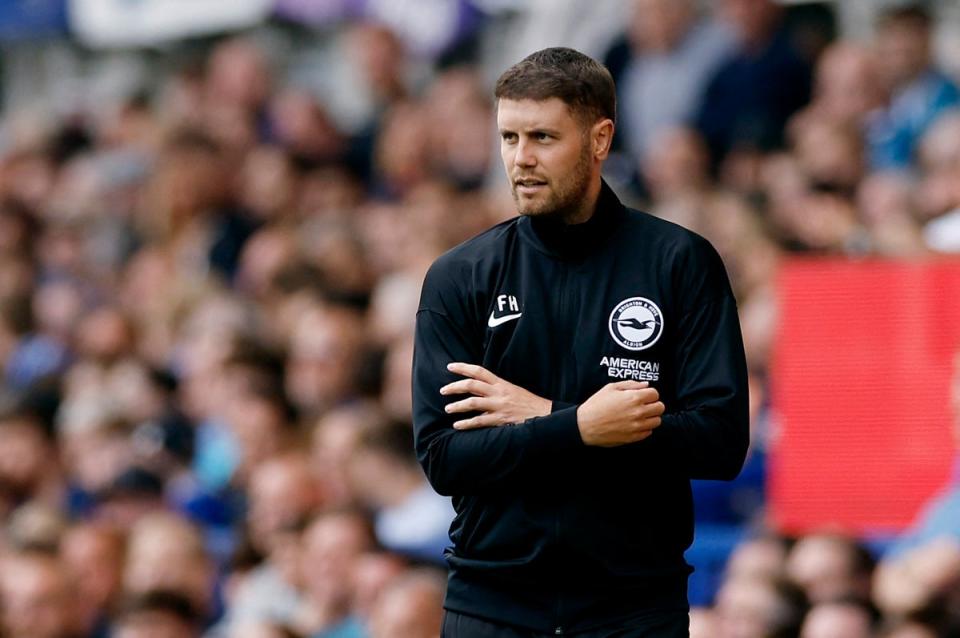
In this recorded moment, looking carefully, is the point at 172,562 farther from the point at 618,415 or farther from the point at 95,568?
the point at 618,415

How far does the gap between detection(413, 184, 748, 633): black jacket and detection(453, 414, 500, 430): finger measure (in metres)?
0.03

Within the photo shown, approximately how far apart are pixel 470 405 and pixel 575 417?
220 mm

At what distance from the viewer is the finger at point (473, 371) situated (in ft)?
12.9

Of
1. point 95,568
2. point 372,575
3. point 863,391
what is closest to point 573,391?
point 863,391

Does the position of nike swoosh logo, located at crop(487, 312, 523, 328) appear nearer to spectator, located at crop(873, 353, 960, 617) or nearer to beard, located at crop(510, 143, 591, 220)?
beard, located at crop(510, 143, 591, 220)

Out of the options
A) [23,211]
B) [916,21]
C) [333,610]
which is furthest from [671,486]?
[23,211]

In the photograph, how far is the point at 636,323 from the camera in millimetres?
3895

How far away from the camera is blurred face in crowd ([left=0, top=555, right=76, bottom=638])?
26.2ft

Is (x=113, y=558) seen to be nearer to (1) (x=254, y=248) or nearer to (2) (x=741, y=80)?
(1) (x=254, y=248)

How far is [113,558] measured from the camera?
27.7 ft

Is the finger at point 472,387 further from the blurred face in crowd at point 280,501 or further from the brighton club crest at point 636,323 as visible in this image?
the blurred face in crowd at point 280,501

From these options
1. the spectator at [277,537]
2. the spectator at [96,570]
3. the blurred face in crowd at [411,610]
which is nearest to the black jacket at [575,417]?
the blurred face in crowd at [411,610]

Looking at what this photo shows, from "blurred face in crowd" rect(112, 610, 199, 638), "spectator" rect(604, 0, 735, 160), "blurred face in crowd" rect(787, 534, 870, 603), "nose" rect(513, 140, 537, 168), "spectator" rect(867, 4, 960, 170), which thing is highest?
Result: "spectator" rect(604, 0, 735, 160)

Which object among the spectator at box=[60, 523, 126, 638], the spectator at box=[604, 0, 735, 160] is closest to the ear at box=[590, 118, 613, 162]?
the spectator at box=[60, 523, 126, 638]
